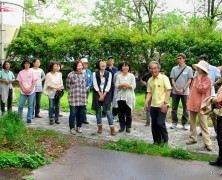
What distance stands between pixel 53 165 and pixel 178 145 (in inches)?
110

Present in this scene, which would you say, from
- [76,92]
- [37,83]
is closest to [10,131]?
[76,92]

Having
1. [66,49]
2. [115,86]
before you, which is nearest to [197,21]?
[66,49]

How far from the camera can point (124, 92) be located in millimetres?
7531

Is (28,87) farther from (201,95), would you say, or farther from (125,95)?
(201,95)

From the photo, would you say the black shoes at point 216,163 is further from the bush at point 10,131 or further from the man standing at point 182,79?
the bush at point 10,131

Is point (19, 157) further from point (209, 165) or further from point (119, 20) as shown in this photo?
point (119, 20)

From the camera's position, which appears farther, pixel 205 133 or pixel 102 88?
pixel 102 88

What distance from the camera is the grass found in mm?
5742

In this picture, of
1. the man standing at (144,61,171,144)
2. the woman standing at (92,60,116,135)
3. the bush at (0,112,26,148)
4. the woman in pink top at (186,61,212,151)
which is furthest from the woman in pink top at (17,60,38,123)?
the woman in pink top at (186,61,212,151)

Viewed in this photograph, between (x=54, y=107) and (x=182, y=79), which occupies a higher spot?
(x=182, y=79)

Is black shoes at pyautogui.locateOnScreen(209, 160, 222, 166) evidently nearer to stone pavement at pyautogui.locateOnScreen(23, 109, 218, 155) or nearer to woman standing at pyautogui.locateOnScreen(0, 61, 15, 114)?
stone pavement at pyautogui.locateOnScreen(23, 109, 218, 155)

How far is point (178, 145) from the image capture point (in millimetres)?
6609

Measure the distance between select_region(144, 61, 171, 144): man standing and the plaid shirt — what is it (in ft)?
5.69

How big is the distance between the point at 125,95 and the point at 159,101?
57.0 inches
